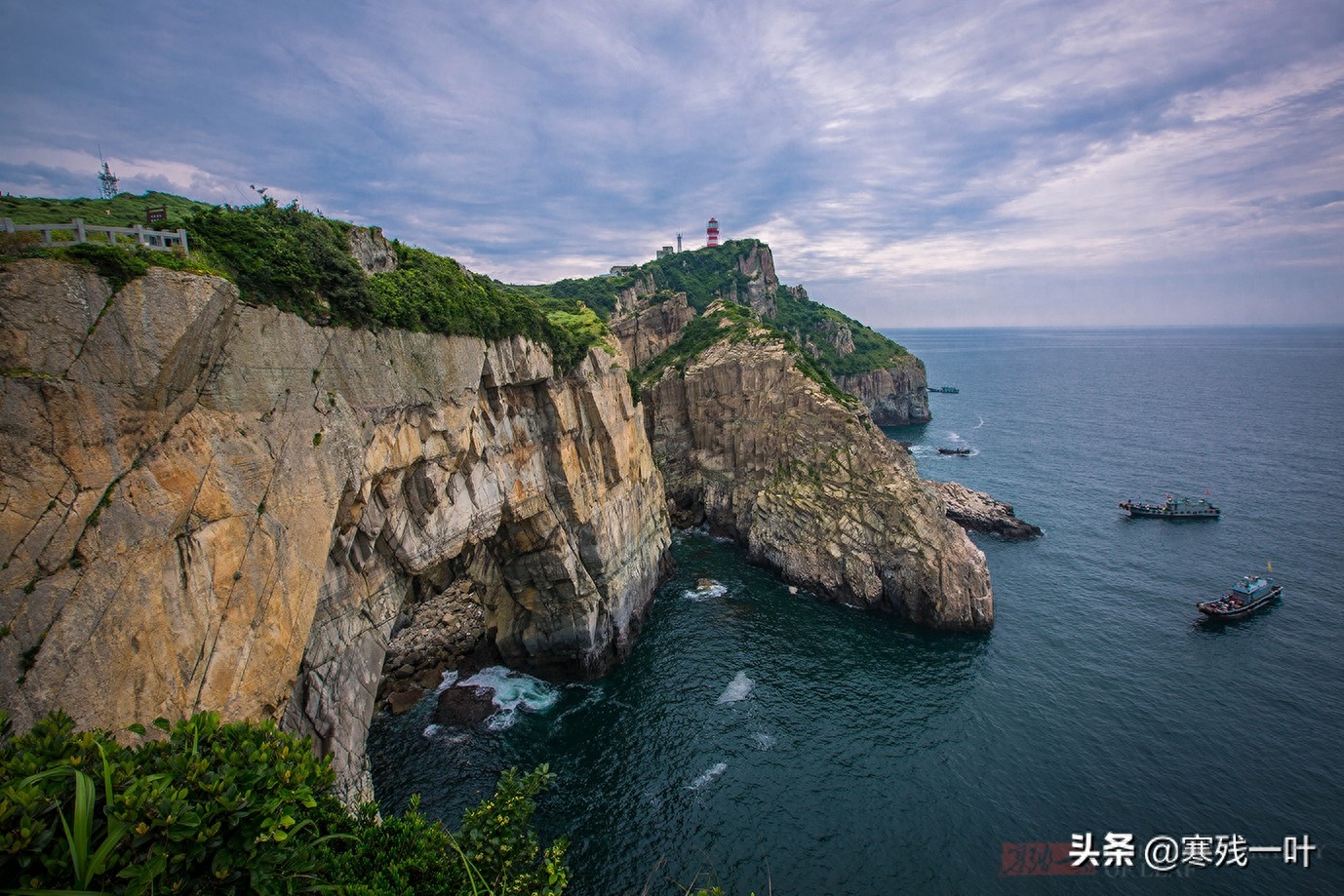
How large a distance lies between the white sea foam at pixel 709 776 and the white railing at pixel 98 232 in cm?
2908

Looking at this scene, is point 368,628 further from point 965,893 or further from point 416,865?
point 965,893

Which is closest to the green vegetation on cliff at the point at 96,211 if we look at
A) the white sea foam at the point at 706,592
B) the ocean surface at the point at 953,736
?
the ocean surface at the point at 953,736

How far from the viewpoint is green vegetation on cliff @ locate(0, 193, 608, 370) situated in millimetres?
15147

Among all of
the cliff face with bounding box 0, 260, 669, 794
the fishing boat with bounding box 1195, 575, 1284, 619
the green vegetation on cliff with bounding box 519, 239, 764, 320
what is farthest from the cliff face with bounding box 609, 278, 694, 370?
the fishing boat with bounding box 1195, 575, 1284, 619

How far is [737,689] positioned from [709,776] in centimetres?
737

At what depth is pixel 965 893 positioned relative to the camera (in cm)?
2370

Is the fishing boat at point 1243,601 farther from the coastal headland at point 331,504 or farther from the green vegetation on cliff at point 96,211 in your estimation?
the green vegetation on cliff at point 96,211

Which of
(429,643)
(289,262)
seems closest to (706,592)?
(429,643)

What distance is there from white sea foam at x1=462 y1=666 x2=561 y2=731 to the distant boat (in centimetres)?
6393

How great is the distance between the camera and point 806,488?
55938 millimetres

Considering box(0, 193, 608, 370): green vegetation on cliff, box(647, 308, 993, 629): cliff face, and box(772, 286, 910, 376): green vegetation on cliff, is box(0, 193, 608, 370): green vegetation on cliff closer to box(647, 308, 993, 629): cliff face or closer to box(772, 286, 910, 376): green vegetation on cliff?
box(647, 308, 993, 629): cliff face

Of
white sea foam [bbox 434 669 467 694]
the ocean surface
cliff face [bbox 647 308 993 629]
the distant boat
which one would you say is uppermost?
cliff face [bbox 647 308 993 629]

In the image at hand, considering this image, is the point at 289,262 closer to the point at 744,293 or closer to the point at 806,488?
the point at 806,488

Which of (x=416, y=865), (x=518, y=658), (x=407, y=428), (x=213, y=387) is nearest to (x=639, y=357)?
(x=518, y=658)
